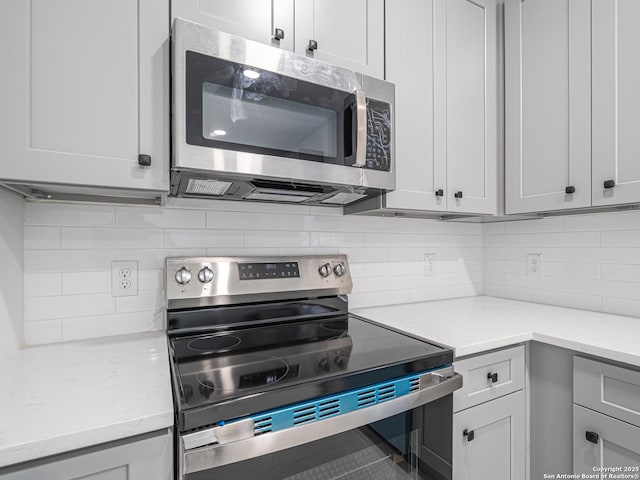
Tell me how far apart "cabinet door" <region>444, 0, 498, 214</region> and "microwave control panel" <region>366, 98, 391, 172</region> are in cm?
44

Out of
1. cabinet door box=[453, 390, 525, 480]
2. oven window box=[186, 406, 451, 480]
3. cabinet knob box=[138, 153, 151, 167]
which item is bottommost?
cabinet door box=[453, 390, 525, 480]

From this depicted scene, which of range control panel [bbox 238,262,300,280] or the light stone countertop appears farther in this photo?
range control panel [bbox 238,262,300,280]

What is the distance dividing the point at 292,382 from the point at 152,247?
31.4 inches

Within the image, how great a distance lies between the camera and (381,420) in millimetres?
917

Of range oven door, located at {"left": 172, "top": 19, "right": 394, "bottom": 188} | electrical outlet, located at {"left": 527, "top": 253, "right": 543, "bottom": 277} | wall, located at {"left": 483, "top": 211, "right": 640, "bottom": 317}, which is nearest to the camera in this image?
range oven door, located at {"left": 172, "top": 19, "right": 394, "bottom": 188}

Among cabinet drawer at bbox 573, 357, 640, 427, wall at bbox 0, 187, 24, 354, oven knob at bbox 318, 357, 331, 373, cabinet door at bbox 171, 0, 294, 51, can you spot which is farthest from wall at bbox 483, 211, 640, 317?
wall at bbox 0, 187, 24, 354

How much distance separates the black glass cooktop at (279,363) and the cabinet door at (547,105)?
3.22 ft

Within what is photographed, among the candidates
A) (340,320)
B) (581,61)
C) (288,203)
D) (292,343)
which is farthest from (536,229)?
(292,343)

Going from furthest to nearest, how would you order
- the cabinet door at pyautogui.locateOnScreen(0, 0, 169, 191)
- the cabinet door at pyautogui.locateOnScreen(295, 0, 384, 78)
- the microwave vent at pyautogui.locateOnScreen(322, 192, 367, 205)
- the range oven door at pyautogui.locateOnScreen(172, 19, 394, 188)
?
the microwave vent at pyautogui.locateOnScreen(322, 192, 367, 205) < the cabinet door at pyautogui.locateOnScreen(295, 0, 384, 78) < the range oven door at pyautogui.locateOnScreen(172, 19, 394, 188) < the cabinet door at pyautogui.locateOnScreen(0, 0, 169, 191)

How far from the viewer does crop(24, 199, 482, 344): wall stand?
110cm

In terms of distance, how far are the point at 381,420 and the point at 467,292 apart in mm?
1366

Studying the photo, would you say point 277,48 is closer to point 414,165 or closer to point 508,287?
point 414,165

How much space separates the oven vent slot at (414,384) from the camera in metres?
0.95

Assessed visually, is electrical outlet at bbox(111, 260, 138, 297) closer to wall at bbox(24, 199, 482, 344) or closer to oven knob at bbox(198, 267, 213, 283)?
wall at bbox(24, 199, 482, 344)
